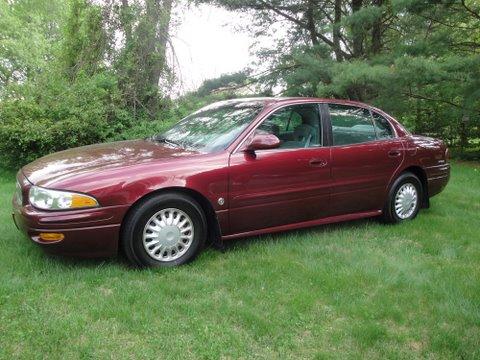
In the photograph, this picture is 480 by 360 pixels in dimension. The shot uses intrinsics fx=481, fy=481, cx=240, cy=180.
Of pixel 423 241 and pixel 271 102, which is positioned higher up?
pixel 271 102

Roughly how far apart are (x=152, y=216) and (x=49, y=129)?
5007 mm

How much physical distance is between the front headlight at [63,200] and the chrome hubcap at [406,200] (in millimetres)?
3499

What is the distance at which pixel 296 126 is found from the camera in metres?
5.02

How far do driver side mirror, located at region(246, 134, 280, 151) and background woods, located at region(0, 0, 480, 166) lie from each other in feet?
16.2

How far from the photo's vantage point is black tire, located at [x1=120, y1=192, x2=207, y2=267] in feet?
12.8

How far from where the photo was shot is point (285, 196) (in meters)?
4.62

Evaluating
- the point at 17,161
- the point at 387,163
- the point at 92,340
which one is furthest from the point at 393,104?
the point at 92,340

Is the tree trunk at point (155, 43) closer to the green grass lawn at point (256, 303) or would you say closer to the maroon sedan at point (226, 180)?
the maroon sedan at point (226, 180)

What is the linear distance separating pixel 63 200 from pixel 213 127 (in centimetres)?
176

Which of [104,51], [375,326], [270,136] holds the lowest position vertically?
[375,326]

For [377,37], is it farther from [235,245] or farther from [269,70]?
[235,245]

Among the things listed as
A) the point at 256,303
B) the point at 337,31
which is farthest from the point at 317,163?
the point at 337,31

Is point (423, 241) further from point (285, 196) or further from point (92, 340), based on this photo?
point (92, 340)

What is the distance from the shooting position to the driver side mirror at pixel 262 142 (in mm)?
4332
